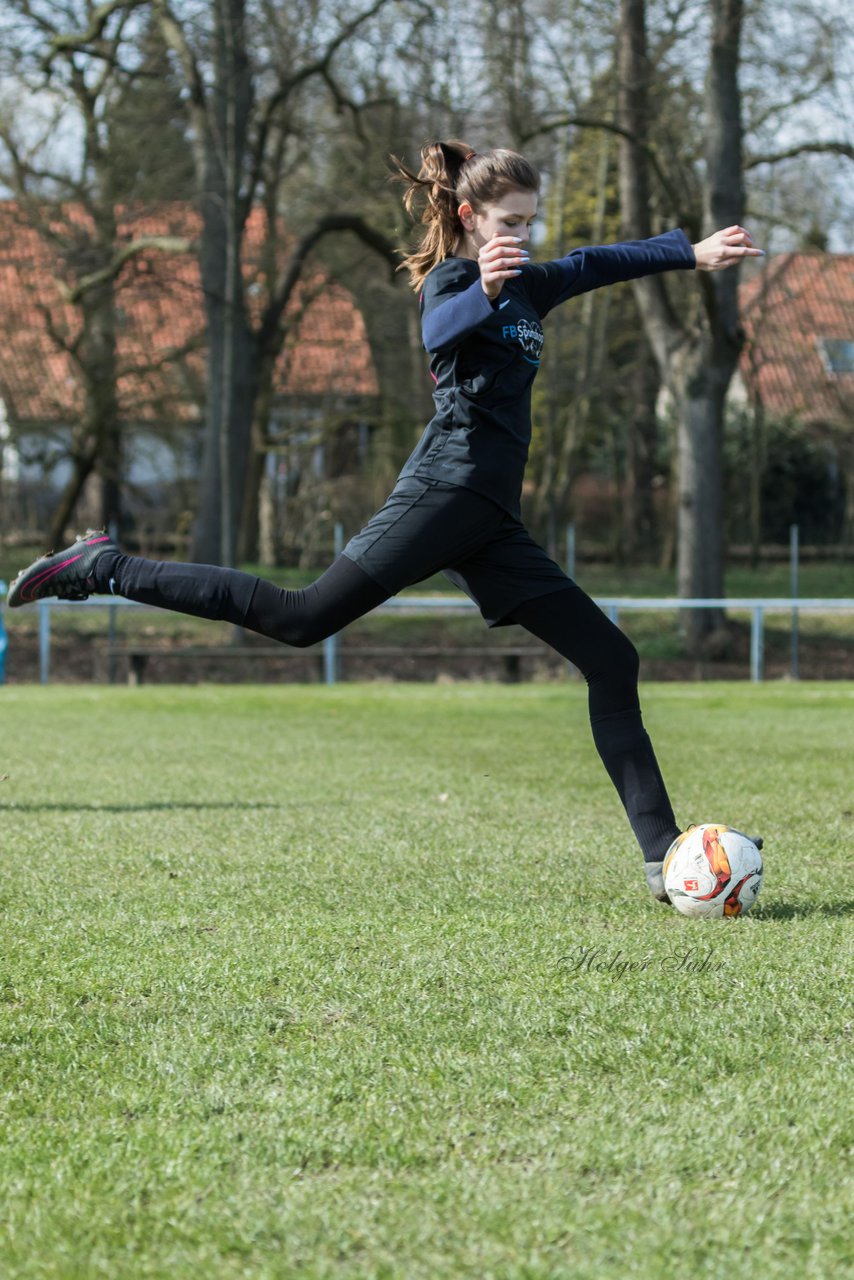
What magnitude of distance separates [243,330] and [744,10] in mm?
8644

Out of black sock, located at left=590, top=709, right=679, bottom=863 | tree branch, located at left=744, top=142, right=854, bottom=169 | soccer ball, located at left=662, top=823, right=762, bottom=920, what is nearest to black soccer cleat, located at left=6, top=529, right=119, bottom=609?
black sock, located at left=590, top=709, right=679, bottom=863

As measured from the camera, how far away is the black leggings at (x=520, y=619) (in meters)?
4.73

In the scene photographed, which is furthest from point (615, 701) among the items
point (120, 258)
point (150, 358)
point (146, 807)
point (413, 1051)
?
point (150, 358)

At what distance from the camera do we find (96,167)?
88.2 ft

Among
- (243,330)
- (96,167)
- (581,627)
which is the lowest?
(581,627)

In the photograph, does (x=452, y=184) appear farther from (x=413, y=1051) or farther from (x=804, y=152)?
(x=804, y=152)

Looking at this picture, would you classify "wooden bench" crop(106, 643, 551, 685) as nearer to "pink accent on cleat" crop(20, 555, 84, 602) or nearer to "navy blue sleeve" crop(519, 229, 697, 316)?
"pink accent on cleat" crop(20, 555, 84, 602)

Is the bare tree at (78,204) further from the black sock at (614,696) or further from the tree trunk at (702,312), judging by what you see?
the black sock at (614,696)

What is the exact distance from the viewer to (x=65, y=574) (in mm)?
5008

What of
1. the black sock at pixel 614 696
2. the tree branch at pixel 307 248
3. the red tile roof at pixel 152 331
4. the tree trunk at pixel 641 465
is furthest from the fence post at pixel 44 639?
the tree trunk at pixel 641 465

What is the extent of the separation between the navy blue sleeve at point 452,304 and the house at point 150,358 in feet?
71.3

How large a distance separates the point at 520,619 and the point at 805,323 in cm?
2681

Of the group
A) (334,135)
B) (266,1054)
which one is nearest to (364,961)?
(266,1054)

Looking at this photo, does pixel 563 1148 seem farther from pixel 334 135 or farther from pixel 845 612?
pixel 334 135
